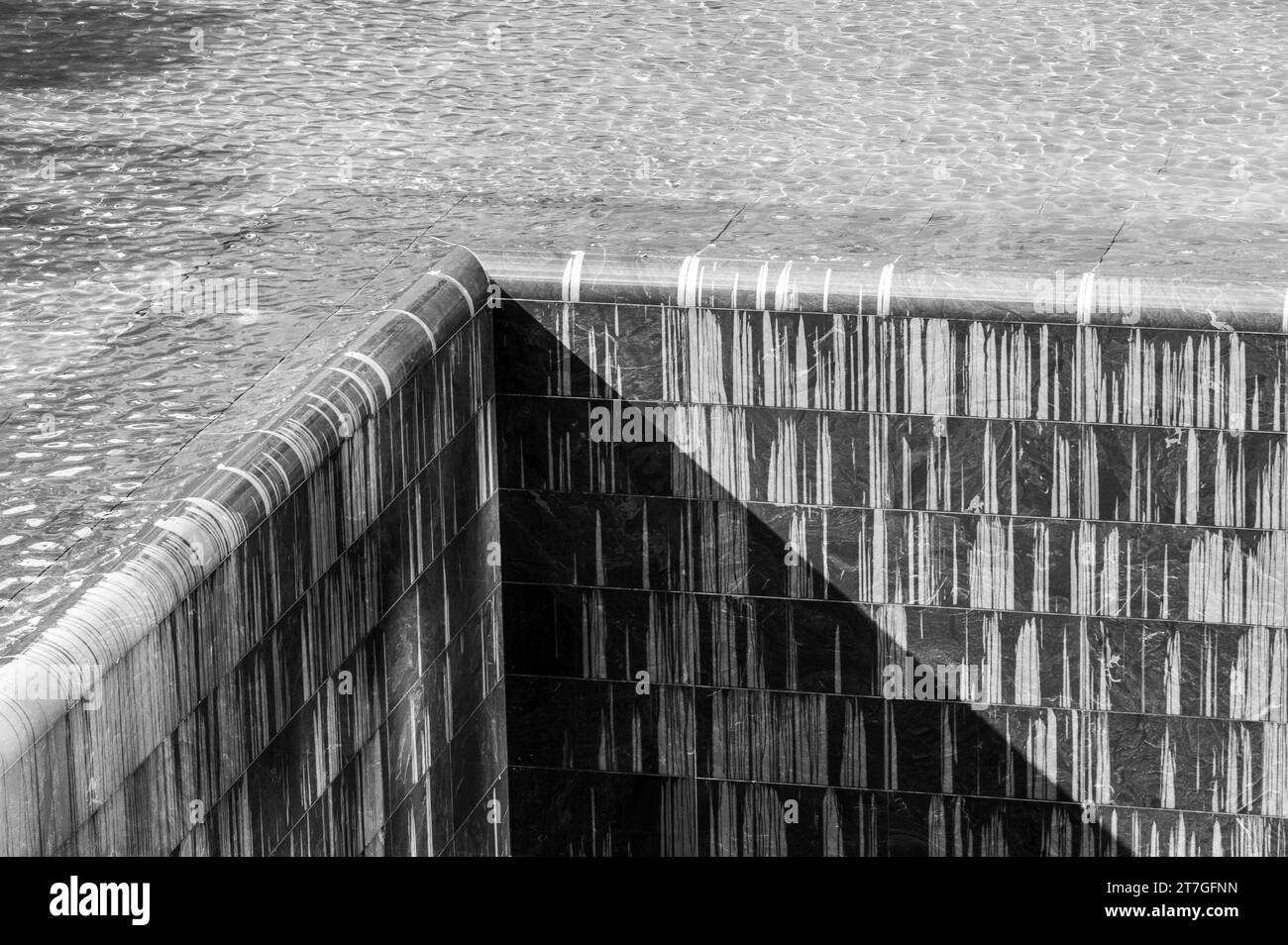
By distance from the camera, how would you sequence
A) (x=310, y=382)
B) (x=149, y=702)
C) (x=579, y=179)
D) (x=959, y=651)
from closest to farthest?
1. (x=149, y=702)
2. (x=310, y=382)
3. (x=959, y=651)
4. (x=579, y=179)

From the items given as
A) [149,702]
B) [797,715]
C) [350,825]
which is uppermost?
[149,702]

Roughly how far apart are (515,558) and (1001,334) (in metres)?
1.82

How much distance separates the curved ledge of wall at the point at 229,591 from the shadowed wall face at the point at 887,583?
591mm

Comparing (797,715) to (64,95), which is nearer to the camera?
(797,715)

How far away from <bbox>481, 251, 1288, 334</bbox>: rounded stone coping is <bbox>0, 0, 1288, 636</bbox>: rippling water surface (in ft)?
0.46

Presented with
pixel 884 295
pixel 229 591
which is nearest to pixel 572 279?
pixel 884 295

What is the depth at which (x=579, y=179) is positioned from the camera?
6801mm

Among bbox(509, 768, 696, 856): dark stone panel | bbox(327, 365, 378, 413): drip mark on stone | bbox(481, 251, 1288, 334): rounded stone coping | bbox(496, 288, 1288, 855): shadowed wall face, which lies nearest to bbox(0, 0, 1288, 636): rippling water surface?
bbox(481, 251, 1288, 334): rounded stone coping

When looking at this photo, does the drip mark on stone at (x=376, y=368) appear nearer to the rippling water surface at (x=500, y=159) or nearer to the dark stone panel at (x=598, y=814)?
the rippling water surface at (x=500, y=159)

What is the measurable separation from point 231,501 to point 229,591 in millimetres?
214

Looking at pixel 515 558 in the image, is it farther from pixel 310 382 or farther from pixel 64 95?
pixel 64 95

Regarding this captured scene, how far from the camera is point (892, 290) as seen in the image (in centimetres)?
575

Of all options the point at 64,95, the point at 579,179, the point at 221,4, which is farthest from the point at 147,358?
the point at 221,4

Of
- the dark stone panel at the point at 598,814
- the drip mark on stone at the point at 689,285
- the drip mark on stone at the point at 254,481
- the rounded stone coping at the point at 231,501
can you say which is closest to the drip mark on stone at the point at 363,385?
the rounded stone coping at the point at 231,501
